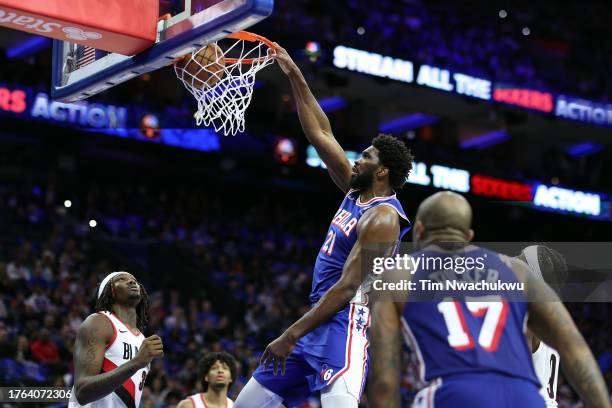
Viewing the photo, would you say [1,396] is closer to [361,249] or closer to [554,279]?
[361,249]

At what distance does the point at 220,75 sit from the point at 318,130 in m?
0.82

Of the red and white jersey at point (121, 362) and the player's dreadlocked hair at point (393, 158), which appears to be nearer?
the player's dreadlocked hair at point (393, 158)

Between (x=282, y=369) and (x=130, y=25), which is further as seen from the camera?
(x=130, y=25)

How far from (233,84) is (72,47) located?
48.2 inches

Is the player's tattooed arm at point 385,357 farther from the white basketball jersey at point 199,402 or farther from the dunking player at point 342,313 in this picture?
the white basketball jersey at point 199,402

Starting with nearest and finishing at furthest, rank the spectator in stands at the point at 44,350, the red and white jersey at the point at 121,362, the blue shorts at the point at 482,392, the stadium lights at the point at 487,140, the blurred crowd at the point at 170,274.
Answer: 1. the blue shorts at the point at 482,392
2. the red and white jersey at the point at 121,362
3. the spectator in stands at the point at 44,350
4. the blurred crowd at the point at 170,274
5. the stadium lights at the point at 487,140

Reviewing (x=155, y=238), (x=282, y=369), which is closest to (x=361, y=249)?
(x=282, y=369)

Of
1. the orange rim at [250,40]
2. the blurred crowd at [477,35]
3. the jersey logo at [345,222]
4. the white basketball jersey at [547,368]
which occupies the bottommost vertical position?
the white basketball jersey at [547,368]

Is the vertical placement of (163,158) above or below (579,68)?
below

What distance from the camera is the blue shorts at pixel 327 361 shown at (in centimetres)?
533

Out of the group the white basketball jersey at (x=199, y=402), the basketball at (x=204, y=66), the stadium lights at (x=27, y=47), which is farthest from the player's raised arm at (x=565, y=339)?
the stadium lights at (x=27, y=47)

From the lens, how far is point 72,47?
6.89m

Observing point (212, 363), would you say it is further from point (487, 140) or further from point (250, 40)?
point (487, 140)

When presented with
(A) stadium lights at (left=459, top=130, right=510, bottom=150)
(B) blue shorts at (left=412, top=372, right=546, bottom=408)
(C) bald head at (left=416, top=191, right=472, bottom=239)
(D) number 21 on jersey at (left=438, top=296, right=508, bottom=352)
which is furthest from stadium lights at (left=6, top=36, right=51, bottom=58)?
(B) blue shorts at (left=412, top=372, right=546, bottom=408)
